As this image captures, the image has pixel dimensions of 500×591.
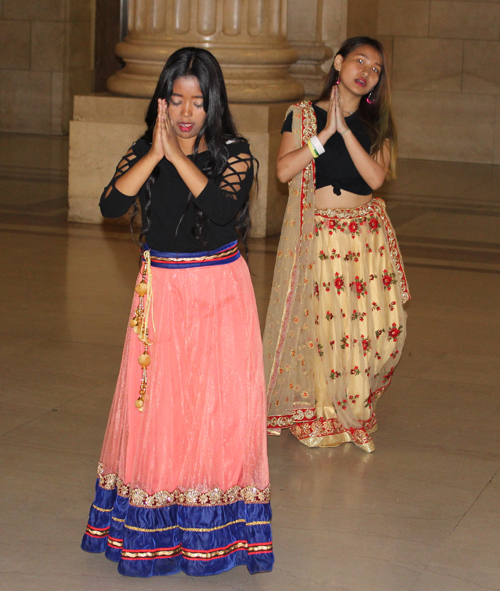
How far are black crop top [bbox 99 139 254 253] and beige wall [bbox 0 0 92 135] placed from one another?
14139mm

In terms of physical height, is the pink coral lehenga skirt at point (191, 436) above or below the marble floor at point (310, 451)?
above

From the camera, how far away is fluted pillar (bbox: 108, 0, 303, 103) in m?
9.23

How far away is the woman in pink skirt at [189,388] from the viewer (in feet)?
10.3

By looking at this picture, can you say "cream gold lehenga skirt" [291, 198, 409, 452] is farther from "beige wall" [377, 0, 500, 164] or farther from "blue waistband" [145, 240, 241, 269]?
"beige wall" [377, 0, 500, 164]

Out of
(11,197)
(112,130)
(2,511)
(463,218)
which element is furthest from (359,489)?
(11,197)

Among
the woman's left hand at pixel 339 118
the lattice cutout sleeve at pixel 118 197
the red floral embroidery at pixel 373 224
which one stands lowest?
the red floral embroidery at pixel 373 224

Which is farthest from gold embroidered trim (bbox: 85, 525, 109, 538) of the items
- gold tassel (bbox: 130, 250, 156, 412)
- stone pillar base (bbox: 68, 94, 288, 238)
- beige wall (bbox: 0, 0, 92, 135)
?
beige wall (bbox: 0, 0, 92, 135)

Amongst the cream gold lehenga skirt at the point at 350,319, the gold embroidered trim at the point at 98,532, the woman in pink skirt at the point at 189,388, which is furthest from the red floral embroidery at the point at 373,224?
the gold embroidered trim at the point at 98,532

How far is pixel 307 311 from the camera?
437cm

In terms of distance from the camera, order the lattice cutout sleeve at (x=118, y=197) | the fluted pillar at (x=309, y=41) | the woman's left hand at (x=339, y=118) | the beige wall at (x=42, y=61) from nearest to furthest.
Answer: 1. the lattice cutout sleeve at (x=118, y=197)
2. the woman's left hand at (x=339, y=118)
3. the fluted pillar at (x=309, y=41)
4. the beige wall at (x=42, y=61)

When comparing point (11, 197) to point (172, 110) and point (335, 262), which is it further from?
point (172, 110)

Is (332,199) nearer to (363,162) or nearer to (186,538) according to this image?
(363,162)

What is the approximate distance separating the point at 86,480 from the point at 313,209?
154 centimetres

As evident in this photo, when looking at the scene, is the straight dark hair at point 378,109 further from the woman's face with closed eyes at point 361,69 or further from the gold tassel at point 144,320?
the gold tassel at point 144,320
